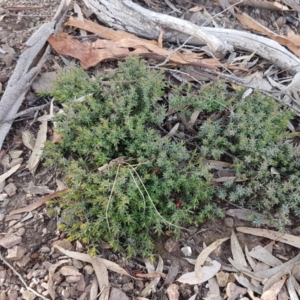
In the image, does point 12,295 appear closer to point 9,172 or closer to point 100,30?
point 9,172

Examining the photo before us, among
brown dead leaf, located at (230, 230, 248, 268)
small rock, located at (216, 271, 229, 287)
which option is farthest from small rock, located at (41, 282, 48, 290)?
brown dead leaf, located at (230, 230, 248, 268)

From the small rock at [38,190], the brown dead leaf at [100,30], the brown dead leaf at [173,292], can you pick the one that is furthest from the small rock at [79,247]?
the brown dead leaf at [100,30]

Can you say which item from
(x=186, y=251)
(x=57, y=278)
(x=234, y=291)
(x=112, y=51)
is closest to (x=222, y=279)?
(x=234, y=291)

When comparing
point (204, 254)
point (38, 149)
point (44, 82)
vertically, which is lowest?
point (204, 254)

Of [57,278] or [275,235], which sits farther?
[275,235]

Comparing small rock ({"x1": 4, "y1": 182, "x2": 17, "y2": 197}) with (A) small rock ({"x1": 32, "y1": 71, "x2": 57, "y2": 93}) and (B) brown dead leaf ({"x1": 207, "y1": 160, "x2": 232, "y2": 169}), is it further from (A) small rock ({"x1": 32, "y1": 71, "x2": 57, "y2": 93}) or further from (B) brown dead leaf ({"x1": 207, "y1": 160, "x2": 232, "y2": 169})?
(B) brown dead leaf ({"x1": 207, "y1": 160, "x2": 232, "y2": 169})

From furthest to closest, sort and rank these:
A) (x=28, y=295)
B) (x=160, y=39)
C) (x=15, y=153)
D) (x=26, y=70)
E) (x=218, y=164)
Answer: (x=160, y=39), (x=26, y=70), (x=15, y=153), (x=218, y=164), (x=28, y=295)

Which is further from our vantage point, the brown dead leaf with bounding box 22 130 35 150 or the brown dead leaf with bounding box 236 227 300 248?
the brown dead leaf with bounding box 22 130 35 150
